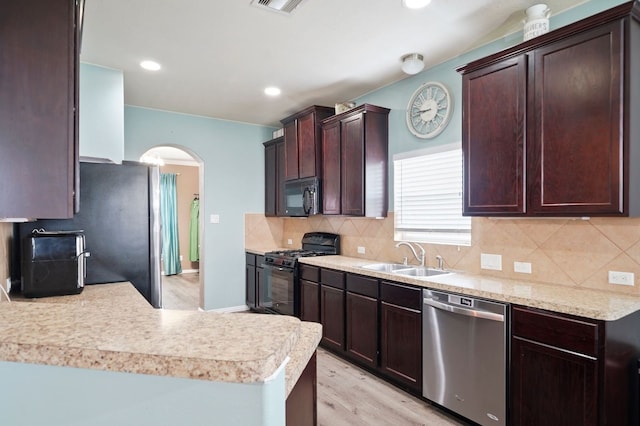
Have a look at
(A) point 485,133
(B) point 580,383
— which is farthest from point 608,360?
(A) point 485,133

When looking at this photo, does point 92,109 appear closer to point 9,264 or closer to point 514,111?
point 9,264

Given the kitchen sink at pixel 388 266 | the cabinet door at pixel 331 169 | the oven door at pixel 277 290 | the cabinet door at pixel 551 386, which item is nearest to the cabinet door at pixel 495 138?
the cabinet door at pixel 551 386

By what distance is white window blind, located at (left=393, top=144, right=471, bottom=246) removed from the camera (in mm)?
3084

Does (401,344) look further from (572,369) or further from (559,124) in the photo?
(559,124)

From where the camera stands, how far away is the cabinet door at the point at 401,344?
2658 millimetres

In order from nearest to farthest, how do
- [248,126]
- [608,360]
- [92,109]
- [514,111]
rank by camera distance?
[608,360]
[514,111]
[92,109]
[248,126]

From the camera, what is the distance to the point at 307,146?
14.1ft

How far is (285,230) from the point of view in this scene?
18.1 ft

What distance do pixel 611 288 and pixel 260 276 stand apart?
3.59 metres

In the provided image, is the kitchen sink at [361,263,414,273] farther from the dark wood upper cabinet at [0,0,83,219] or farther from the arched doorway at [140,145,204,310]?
the arched doorway at [140,145,204,310]

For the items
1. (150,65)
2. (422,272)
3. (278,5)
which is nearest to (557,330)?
(422,272)

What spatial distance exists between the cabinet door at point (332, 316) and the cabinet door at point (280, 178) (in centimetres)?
165

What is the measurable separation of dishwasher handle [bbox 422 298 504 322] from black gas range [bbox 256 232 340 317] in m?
1.76

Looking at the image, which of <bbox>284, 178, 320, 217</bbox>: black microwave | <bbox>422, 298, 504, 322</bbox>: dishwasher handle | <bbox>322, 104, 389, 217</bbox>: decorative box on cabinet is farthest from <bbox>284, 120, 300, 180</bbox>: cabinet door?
<bbox>422, 298, 504, 322</bbox>: dishwasher handle
